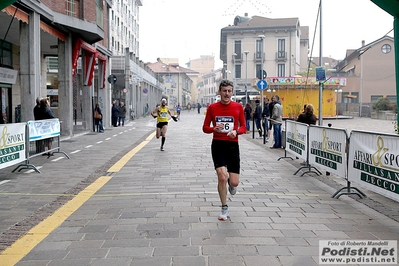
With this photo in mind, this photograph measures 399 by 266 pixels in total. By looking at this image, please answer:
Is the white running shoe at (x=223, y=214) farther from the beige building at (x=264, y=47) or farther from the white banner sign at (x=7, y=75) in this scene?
the beige building at (x=264, y=47)

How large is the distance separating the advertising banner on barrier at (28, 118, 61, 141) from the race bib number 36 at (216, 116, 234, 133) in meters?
6.02

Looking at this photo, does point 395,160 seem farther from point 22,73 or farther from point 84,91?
point 84,91

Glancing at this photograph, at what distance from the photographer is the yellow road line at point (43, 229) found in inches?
178

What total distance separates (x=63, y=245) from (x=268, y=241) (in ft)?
7.34

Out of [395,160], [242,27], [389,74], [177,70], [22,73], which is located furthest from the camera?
[177,70]

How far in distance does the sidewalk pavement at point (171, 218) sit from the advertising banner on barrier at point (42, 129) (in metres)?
1.05

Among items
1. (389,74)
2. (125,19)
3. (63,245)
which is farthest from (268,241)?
(389,74)

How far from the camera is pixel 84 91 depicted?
2373cm

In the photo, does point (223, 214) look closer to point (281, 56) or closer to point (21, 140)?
point (21, 140)

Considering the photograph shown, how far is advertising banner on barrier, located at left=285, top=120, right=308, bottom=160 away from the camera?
34.2 ft

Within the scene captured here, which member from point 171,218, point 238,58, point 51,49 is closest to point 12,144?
point 171,218

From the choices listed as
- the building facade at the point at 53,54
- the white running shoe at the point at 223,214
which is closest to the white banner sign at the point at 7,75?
the building facade at the point at 53,54
